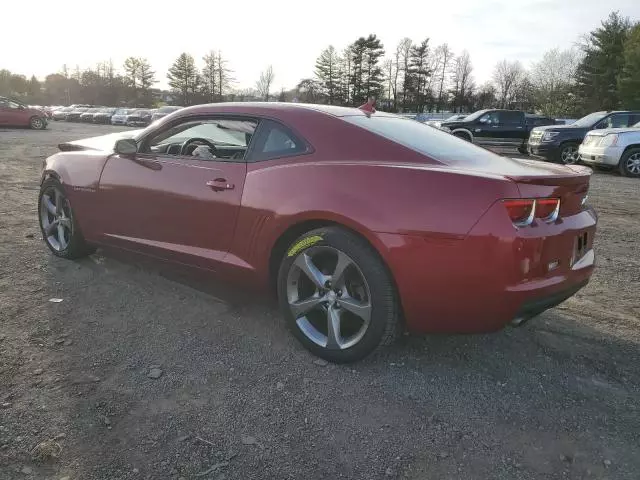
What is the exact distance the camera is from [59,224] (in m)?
4.63

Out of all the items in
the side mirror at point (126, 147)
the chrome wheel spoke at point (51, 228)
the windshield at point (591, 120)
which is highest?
the windshield at point (591, 120)

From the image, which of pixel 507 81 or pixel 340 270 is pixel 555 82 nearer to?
pixel 507 81

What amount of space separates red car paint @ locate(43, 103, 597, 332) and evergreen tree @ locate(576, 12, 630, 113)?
54410mm

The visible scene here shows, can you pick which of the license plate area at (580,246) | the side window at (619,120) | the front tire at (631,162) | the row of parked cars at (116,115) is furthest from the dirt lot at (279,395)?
the row of parked cars at (116,115)

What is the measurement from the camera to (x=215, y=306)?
3768 mm

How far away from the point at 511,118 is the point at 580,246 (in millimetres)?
17945

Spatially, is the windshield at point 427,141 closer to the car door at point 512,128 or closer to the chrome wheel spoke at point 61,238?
the chrome wheel spoke at point 61,238

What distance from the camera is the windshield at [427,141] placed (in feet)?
9.88

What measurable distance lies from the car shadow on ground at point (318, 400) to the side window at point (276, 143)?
1.11 metres

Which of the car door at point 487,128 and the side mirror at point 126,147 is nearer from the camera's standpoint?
the side mirror at point 126,147

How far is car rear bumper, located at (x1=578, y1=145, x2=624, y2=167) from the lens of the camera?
1260 centimetres

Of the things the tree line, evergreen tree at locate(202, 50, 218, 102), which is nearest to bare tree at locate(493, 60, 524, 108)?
the tree line

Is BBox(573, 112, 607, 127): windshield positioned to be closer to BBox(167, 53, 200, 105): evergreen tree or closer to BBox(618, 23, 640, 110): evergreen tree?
BBox(618, 23, 640, 110): evergreen tree

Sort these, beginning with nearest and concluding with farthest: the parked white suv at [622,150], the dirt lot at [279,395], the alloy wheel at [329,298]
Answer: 1. the dirt lot at [279,395]
2. the alloy wheel at [329,298]
3. the parked white suv at [622,150]
